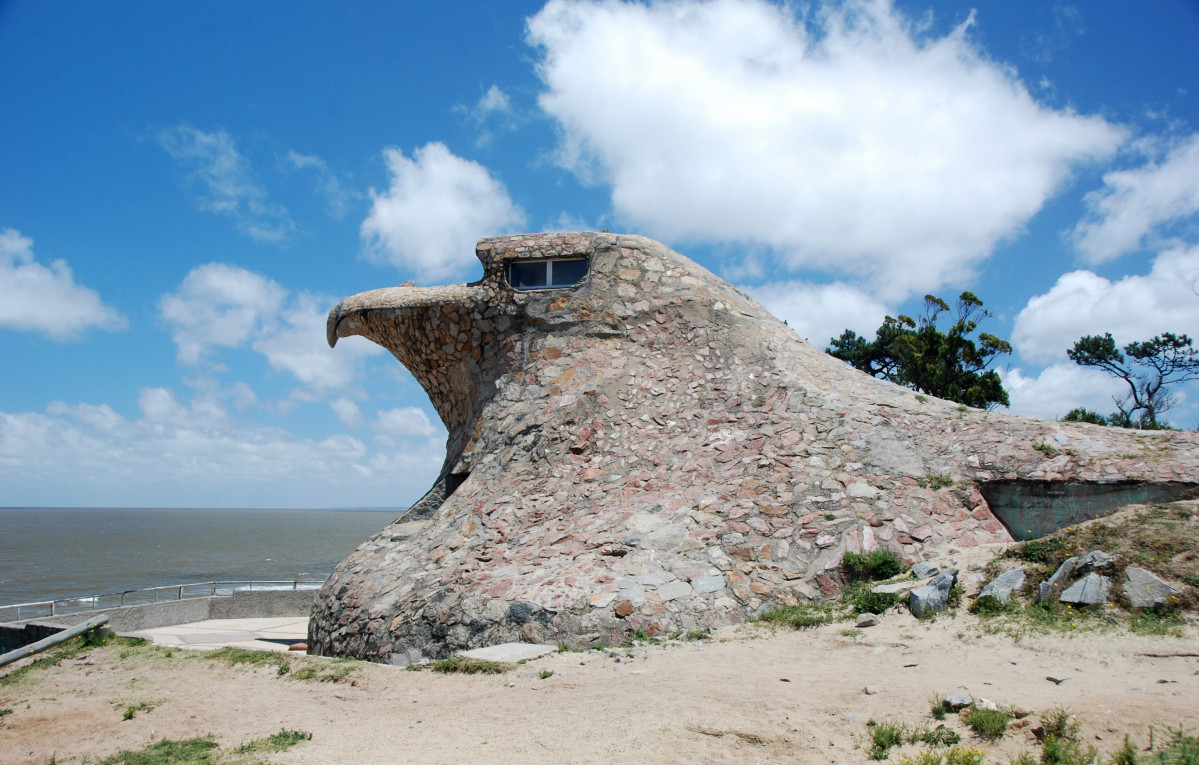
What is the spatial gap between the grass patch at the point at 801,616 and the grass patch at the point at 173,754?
17.9 feet

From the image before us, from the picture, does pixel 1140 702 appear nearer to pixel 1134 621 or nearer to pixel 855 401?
pixel 1134 621

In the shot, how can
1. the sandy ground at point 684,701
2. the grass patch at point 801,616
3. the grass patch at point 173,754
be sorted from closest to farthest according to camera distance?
the sandy ground at point 684,701, the grass patch at point 173,754, the grass patch at point 801,616

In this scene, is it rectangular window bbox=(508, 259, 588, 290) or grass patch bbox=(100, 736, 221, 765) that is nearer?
grass patch bbox=(100, 736, 221, 765)

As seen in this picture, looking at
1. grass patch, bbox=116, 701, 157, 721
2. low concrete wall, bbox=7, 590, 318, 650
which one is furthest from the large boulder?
low concrete wall, bbox=7, 590, 318, 650

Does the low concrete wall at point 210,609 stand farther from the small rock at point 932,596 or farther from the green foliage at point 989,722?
the green foliage at point 989,722

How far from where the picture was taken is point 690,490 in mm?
10594

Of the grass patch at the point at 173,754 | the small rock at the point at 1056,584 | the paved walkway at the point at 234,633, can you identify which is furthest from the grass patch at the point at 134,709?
the small rock at the point at 1056,584

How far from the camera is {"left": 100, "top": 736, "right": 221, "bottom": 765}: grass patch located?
20.1 feet

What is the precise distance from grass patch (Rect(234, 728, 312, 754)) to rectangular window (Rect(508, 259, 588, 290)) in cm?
856

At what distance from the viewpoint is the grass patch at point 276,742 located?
613 centimetres

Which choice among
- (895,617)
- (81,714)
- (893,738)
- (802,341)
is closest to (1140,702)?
(893,738)

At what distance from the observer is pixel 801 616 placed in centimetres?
819

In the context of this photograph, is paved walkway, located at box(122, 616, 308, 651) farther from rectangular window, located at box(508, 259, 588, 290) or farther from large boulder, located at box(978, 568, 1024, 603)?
large boulder, located at box(978, 568, 1024, 603)

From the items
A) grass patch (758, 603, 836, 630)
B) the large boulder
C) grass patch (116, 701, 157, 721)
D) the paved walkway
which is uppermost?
the large boulder
